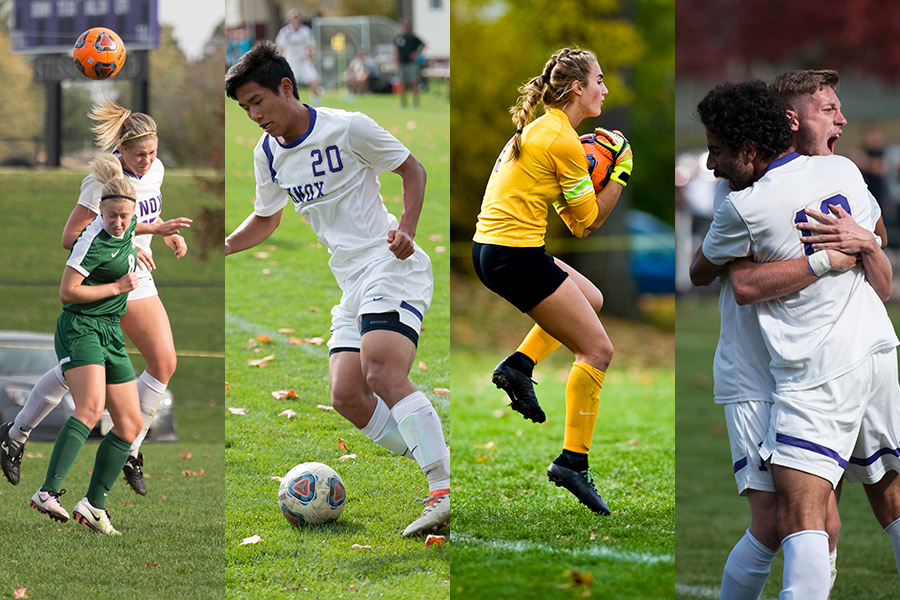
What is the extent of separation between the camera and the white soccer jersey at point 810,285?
3.43m

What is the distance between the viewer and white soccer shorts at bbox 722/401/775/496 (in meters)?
3.51

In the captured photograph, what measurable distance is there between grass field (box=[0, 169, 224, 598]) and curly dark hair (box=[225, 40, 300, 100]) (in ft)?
3.83

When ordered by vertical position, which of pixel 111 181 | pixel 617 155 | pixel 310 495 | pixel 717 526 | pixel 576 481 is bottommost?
pixel 717 526

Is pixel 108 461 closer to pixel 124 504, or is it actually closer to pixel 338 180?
pixel 124 504

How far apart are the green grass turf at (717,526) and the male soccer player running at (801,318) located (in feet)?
5.21

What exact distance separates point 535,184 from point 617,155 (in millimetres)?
337

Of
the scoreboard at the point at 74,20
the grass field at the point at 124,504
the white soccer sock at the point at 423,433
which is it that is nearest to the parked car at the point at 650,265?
the grass field at the point at 124,504

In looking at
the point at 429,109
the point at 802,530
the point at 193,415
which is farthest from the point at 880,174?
the point at 802,530

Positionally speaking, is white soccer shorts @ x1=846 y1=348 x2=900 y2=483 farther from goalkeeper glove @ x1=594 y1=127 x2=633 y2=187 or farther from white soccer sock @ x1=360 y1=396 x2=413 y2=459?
white soccer sock @ x1=360 y1=396 x2=413 y2=459

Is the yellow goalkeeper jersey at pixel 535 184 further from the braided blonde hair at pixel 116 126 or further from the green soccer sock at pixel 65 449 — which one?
the green soccer sock at pixel 65 449

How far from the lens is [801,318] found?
349cm

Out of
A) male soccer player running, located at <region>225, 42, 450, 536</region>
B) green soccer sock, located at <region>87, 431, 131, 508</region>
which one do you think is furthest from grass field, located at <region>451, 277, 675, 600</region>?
green soccer sock, located at <region>87, 431, 131, 508</region>

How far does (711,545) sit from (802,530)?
2.66 meters

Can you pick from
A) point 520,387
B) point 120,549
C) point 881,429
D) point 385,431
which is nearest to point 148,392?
point 120,549
